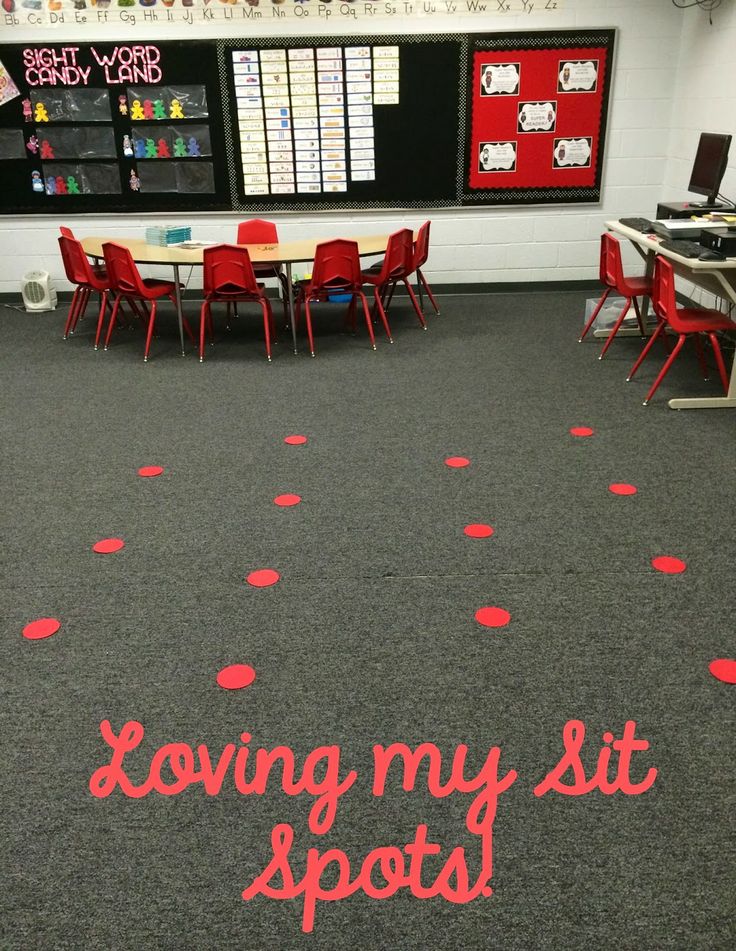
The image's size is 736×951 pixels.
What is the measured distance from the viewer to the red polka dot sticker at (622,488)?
11.6 ft

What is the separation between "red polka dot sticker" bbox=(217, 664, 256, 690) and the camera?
237 centimetres

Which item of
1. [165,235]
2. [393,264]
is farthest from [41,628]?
[165,235]

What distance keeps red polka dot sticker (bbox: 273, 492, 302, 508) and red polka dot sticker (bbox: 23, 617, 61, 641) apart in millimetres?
1099

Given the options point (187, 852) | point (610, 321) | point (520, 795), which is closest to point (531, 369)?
point (610, 321)

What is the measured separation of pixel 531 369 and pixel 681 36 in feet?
11.5

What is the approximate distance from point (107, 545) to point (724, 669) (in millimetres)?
2237

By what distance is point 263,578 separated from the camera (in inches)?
115

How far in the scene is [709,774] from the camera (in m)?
2.01

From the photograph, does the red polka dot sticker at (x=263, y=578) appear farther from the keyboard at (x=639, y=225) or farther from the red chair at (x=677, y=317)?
the keyboard at (x=639, y=225)

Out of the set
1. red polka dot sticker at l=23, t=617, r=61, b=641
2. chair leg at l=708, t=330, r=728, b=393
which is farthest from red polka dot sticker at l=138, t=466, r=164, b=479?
chair leg at l=708, t=330, r=728, b=393

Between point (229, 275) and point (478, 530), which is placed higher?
point (229, 275)

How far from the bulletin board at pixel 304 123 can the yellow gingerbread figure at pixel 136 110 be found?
12mm

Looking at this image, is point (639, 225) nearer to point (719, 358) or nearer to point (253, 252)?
point (719, 358)

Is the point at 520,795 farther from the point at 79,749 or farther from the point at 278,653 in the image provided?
the point at 79,749
